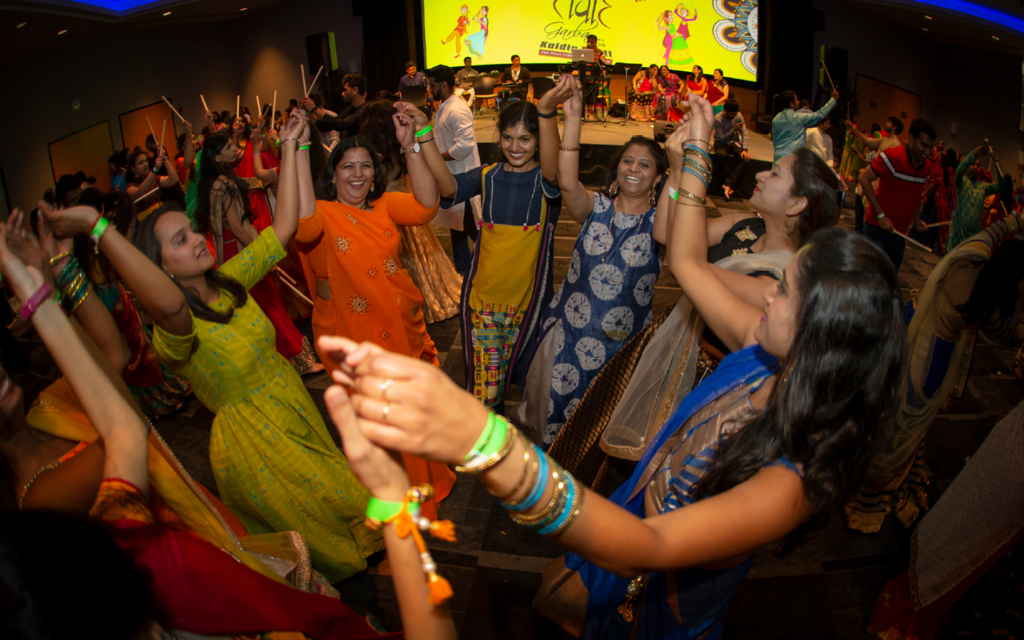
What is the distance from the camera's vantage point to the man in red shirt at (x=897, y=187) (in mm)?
3988

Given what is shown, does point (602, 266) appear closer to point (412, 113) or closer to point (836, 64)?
point (412, 113)

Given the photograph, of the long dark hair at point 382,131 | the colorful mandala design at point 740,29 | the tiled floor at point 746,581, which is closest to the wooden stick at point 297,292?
the long dark hair at point 382,131

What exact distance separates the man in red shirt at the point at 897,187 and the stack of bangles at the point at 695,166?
3385 mm

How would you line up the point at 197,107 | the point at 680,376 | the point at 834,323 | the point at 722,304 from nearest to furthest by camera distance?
the point at 834,323, the point at 722,304, the point at 680,376, the point at 197,107

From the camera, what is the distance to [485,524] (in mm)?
2350

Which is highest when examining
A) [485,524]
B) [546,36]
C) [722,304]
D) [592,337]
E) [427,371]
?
[546,36]

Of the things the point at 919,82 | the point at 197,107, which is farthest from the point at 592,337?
the point at 197,107

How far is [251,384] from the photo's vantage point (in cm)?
186

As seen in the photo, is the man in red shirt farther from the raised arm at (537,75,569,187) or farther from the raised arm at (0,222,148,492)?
the raised arm at (0,222,148,492)

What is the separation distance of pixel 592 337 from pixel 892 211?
3.17m

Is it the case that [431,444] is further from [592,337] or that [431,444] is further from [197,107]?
[197,107]

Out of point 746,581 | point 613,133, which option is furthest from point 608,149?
point 746,581

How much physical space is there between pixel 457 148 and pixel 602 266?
257 cm

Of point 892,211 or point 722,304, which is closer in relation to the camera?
point 722,304
